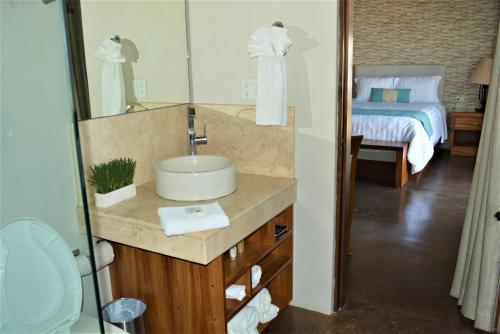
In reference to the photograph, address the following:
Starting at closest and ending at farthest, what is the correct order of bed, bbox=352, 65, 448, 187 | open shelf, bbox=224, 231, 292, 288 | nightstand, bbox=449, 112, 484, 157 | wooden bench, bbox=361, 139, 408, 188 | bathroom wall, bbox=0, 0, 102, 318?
bathroom wall, bbox=0, 0, 102, 318 < open shelf, bbox=224, 231, 292, 288 < wooden bench, bbox=361, 139, 408, 188 < bed, bbox=352, 65, 448, 187 < nightstand, bbox=449, 112, 484, 157

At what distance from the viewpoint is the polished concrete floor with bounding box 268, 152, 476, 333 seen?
2.35m

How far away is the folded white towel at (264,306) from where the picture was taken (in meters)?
2.15

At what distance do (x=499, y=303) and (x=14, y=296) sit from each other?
7.15 ft

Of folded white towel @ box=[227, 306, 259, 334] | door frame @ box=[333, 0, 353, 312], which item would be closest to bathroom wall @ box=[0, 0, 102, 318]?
folded white towel @ box=[227, 306, 259, 334]

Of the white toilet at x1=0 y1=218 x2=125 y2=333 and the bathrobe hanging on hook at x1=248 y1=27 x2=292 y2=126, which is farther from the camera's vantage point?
the bathrobe hanging on hook at x1=248 y1=27 x2=292 y2=126

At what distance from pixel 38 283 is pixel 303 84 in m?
1.48

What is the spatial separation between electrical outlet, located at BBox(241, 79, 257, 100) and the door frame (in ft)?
1.47

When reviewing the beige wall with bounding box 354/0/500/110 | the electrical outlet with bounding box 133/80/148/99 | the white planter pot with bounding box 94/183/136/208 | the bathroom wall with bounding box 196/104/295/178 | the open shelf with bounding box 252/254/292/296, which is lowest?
the open shelf with bounding box 252/254/292/296

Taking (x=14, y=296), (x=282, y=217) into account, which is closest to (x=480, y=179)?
(x=282, y=217)

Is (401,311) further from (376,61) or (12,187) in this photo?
(376,61)

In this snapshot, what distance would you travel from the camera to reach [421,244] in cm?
334

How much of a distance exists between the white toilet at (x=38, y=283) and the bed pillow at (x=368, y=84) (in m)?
5.82

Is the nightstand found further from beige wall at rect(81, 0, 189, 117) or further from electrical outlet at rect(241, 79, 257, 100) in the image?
beige wall at rect(81, 0, 189, 117)

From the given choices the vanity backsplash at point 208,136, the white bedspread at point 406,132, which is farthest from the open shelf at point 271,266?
the white bedspread at point 406,132
